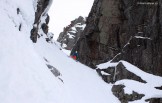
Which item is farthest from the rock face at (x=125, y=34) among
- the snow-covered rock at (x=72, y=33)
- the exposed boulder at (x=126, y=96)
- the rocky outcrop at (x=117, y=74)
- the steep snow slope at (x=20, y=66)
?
the snow-covered rock at (x=72, y=33)

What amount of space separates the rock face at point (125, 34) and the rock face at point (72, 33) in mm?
27033

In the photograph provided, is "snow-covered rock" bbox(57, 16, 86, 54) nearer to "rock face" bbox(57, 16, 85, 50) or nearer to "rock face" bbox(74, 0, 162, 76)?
"rock face" bbox(57, 16, 85, 50)

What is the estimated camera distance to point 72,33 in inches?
2256

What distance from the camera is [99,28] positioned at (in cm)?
2555

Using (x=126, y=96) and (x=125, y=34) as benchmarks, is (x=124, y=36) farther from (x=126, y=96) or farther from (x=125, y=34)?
(x=126, y=96)

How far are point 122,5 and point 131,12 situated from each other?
4.24 feet

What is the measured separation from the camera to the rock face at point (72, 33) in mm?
54816

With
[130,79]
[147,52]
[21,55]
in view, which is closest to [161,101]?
[130,79]

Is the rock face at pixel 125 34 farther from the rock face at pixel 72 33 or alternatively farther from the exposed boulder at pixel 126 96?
the rock face at pixel 72 33

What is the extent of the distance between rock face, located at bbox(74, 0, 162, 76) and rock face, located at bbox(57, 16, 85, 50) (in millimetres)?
27033

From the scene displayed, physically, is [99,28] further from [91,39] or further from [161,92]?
[161,92]

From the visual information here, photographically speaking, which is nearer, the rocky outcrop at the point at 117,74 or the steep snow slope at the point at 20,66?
the steep snow slope at the point at 20,66

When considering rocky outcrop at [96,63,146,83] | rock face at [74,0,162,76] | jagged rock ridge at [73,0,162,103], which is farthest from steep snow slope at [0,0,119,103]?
rock face at [74,0,162,76]

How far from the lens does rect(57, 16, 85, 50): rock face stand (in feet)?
180
